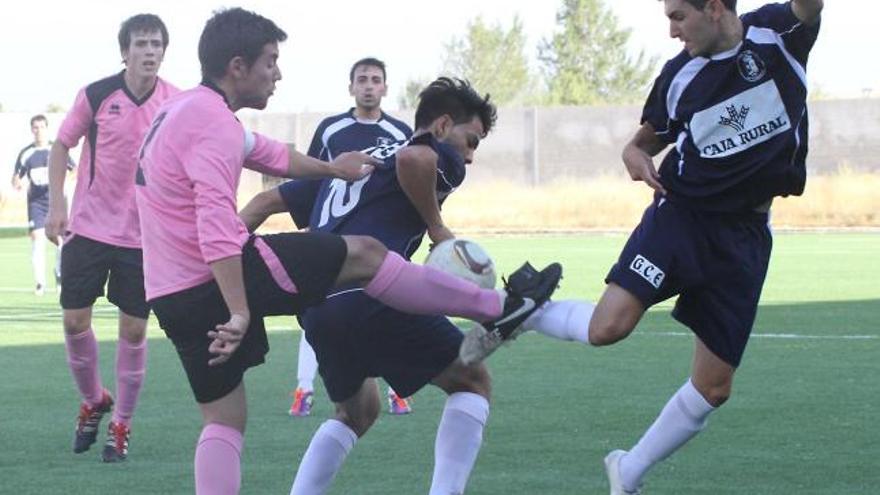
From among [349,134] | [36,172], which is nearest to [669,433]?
[349,134]

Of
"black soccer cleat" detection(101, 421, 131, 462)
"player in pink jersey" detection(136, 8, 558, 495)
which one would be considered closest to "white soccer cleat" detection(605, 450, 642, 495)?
"player in pink jersey" detection(136, 8, 558, 495)

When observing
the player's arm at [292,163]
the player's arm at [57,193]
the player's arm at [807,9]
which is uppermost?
the player's arm at [807,9]

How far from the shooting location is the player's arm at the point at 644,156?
6706mm

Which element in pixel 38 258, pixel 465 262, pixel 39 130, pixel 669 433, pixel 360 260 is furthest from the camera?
pixel 39 130

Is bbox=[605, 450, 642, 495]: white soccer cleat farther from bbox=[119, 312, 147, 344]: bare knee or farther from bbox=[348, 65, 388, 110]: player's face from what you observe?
bbox=[348, 65, 388, 110]: player's face

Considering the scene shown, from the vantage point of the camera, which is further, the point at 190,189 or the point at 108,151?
the point at 108,151

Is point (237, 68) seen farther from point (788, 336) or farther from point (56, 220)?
point (788, 336)

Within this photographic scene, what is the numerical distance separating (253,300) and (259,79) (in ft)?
2.51

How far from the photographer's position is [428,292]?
242 inches

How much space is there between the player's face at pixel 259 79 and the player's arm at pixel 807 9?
2088mm

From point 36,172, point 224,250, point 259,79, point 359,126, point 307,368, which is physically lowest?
point 36,172

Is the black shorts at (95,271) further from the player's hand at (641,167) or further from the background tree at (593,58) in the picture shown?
the background tree at (593,58)

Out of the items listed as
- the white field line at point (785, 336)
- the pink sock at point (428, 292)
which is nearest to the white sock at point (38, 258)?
the white field line at point (785, 336)

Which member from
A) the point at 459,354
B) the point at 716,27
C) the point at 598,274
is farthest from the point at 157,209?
the point at 598,274
